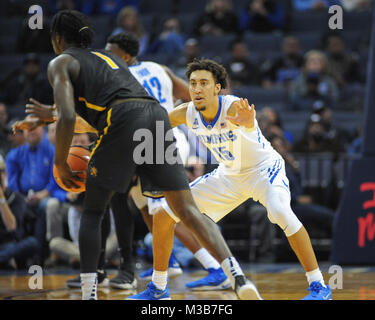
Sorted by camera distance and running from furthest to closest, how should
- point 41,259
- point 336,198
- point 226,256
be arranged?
point 336,198, point 41,259, point 226,256

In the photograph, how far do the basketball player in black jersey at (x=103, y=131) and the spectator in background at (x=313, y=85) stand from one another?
19.5 feet

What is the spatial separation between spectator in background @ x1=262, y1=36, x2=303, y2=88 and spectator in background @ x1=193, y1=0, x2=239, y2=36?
4.28ft

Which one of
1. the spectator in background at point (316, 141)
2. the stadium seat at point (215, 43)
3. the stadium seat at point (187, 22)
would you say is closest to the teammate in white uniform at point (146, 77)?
the spectator in background at point (316, 141)

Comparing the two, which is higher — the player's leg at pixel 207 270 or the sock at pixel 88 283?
the sock at pixel 88 283

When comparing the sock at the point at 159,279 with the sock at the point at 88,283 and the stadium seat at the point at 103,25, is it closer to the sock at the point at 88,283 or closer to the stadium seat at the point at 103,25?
the sock at the point at 88,283

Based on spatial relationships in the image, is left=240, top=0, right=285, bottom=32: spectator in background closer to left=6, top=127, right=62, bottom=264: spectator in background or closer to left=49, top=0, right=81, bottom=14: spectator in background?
left=49, top=0, right=81, bottom=14: spectator in background

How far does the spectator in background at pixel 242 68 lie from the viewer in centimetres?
1027

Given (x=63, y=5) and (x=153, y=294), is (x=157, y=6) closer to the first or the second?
(x=63, y=5)

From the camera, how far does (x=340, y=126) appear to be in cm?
940

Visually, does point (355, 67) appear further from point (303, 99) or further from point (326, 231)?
point (326, 231)

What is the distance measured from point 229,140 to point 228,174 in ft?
0.93

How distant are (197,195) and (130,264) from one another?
1.24 meters

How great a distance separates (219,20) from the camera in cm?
1148

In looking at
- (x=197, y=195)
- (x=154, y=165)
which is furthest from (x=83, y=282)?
(x=197, y=195)
